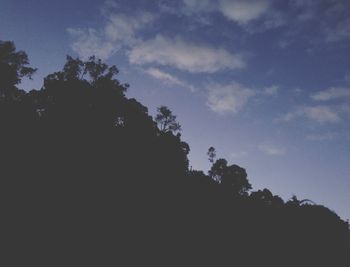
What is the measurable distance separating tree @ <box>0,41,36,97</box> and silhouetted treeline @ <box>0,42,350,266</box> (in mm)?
172

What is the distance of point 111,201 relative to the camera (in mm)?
38000

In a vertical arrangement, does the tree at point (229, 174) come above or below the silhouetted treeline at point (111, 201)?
above

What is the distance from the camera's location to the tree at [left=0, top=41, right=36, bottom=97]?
198ft

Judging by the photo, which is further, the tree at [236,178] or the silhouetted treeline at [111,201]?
the tree at [236,178]

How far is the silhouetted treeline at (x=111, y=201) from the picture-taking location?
99.6 ft

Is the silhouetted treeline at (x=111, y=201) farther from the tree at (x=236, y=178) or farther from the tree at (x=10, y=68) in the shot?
the tree at (x=236, y=178)

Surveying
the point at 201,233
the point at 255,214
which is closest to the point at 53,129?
the point at 201,233

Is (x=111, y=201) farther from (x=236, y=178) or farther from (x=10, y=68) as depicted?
(x=236, y=178)

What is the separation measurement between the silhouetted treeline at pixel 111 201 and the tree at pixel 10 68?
0.17m

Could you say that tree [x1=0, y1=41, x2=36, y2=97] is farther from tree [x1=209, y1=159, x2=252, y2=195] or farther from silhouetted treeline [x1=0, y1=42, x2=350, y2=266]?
tree [x1=209, y1=159, x2=252, y2=195]

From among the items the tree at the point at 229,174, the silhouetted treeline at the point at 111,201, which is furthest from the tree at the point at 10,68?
the tree at the point at 229,174

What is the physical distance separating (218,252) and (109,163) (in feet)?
55.7

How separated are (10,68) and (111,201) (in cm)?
3721

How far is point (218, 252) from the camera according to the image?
41.0 metres
